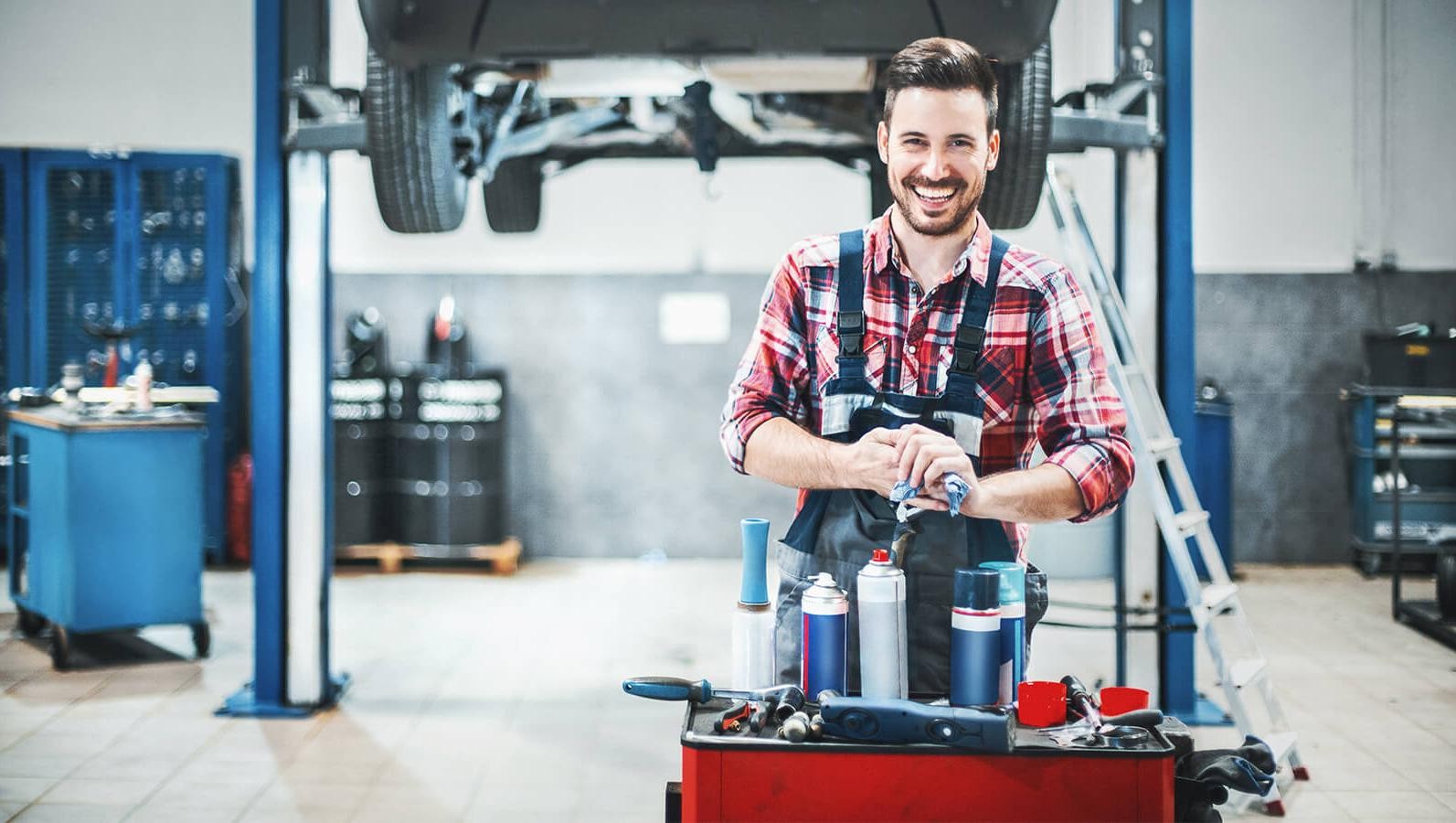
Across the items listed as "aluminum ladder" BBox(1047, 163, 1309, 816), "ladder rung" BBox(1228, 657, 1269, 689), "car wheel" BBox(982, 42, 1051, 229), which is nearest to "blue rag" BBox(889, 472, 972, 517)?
"car wheel" BBox(982, 42, 1051, 229)

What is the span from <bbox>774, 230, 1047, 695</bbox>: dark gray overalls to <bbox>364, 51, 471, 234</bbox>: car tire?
1890mm

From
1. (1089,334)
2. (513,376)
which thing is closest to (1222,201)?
(513,376)

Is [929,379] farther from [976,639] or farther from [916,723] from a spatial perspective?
[916,723]

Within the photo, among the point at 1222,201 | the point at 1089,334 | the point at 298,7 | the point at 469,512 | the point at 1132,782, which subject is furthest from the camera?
the point at 1222,201

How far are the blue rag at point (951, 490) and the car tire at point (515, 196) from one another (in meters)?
3.28

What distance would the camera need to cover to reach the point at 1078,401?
5.49 feet

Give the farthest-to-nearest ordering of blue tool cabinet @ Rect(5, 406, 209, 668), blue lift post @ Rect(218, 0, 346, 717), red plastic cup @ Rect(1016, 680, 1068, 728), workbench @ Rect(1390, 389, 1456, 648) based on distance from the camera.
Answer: workbench @ Rect(1390, 389, 1456, 648) → blue tool cabinet @ Rect(5, 406, 209, 668) → blue lift post @ Rect(218, 0, 346, 717) → red plastic cup @ Rect(1016, 680, 1068, 728)

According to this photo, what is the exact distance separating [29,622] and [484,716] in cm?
241

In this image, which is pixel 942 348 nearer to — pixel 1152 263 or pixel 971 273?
pixel 971 273

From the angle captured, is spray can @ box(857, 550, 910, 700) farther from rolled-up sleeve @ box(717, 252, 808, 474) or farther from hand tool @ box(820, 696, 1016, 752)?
rolled-up sleeve @ box(717, 252, 808, 474)

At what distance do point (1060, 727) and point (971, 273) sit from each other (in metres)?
0.65

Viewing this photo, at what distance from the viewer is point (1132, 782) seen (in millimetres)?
1304

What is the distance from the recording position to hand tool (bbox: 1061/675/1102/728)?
1413mm

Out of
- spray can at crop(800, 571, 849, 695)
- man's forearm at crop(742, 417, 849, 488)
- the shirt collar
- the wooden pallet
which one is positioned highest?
the shirt collar
